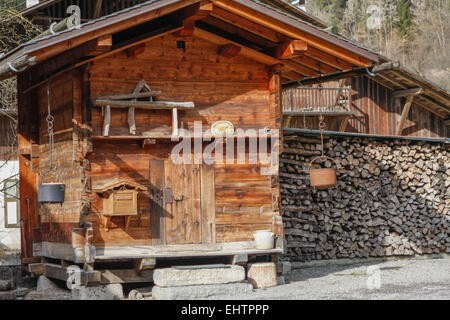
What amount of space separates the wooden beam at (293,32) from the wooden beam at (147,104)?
1665 mm

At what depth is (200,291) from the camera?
33.4ft

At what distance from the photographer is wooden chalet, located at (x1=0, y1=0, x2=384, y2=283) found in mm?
10500

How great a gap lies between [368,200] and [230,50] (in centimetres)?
525

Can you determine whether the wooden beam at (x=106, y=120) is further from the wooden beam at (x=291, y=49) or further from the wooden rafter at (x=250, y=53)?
the wooden beam at (x=291, y=49)

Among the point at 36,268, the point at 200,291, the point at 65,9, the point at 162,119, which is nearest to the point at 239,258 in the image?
the point at 200,291

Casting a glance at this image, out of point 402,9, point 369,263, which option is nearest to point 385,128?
point 369,263

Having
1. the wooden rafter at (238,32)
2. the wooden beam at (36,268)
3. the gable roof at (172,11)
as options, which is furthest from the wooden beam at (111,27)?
the wooden beam at (36,268)

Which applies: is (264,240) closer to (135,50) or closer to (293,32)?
(293,32)

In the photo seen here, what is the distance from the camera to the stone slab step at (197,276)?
10.2 metres

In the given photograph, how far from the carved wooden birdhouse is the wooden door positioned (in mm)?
719

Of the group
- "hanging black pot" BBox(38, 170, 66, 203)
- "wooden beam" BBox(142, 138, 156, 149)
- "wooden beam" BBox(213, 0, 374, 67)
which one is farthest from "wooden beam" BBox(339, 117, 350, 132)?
"hanging black pot" BBox(38, 170, 66, 203)

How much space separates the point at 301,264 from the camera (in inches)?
545

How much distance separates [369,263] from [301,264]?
158 cm
